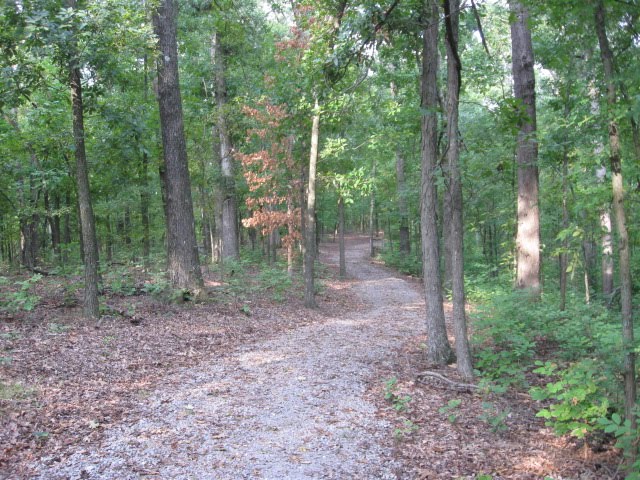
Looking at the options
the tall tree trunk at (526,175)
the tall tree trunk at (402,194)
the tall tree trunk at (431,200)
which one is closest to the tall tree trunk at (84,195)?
the tall tree trunk at (431,200)

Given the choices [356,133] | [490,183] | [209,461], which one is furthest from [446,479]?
[356,133]

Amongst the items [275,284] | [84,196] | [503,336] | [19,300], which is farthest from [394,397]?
[275,284]

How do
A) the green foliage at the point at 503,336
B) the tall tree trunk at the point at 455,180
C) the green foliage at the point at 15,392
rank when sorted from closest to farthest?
1. the green foliage at the point at 15,392
2. the tall tree trunk at the point at 455,180
3. the green foliage at the point at 503,336

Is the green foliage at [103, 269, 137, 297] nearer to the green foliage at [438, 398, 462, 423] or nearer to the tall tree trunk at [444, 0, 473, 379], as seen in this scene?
the tall tree trunk at [444, 0, 473, 379]

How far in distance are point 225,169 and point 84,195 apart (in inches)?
342

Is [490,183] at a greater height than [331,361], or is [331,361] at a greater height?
[490,183]

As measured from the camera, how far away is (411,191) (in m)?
19.7

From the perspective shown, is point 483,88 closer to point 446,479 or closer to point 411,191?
point 411,191

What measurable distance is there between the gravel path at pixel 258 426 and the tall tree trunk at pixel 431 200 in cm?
100

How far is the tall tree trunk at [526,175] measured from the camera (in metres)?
8.80

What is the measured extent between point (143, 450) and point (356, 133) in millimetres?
13617

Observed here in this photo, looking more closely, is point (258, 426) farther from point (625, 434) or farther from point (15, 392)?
point (625, 434)

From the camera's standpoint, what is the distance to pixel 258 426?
16.5 feet

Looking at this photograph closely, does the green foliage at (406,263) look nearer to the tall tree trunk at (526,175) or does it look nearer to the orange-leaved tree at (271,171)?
the orange-leaved tree at (271,171)
